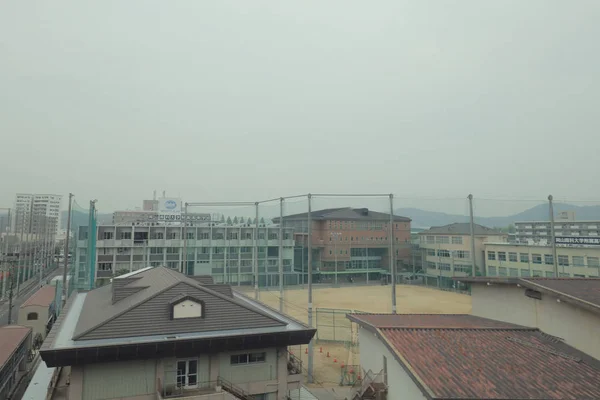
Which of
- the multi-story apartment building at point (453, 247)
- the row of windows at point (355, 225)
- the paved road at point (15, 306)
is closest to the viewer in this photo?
the multi-story apartment building at point (453, 247)

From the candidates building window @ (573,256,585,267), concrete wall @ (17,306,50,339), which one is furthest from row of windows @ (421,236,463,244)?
concrete wall @ (17,306,50,339)

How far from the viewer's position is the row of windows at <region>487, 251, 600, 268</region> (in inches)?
463

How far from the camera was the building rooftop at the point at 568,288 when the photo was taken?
24.2ft

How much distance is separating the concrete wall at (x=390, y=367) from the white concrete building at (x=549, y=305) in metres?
3.66

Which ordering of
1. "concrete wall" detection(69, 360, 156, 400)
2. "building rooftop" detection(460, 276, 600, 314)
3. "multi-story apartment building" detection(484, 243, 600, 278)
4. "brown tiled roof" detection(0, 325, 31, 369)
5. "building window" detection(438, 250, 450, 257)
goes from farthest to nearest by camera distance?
"building window" detection(438, 250, 450, 257) < "brown tiled roof" detection(0, 325, 31, 369) < "multi-story apartment building" detection(484, 243, 600, 278) < "concrete wall" detection(69, 360, 156, 400) < "building rooftop" detection(460, 276, 600, 314)

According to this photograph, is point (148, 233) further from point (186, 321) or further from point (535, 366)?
point (535, 366)

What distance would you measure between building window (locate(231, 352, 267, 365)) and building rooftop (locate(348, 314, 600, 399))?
2916mm

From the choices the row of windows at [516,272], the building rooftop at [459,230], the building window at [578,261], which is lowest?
the row of windows at [516,272]

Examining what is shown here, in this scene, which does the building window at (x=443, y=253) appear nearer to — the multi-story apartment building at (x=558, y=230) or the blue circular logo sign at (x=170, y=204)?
the multi-story apartment building at (x=558, y=230)

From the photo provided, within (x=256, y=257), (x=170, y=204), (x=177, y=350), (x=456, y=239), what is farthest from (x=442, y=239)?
(x=170, y=204)

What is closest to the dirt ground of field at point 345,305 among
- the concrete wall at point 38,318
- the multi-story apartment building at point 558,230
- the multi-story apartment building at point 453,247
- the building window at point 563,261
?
the multi-story apartment building at point 453,247

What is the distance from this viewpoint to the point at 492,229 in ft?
40.8

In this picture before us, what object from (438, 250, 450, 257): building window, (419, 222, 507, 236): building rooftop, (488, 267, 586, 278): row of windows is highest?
(419, 222, 507, 236): building rooftop

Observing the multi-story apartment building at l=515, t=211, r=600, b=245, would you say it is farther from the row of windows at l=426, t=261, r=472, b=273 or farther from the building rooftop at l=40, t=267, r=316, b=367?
the building rooftop at l=40, t=267, r=316, b=367
